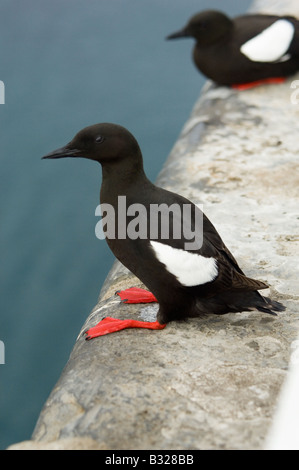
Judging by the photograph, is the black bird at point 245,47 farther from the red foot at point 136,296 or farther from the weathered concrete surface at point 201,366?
the red foot at point 136,296

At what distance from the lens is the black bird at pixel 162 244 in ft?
8.23

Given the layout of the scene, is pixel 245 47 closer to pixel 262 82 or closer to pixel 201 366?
pixel 262 82

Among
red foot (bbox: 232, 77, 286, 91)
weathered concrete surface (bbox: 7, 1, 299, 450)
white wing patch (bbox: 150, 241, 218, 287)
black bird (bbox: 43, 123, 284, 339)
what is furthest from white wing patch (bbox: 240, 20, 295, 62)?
white wing patch (bbox: 150, 241, 218, 287)

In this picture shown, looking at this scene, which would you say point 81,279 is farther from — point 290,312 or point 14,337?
point 290,312

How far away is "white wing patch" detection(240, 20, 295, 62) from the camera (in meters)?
5.37

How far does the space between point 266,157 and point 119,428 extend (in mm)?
2806

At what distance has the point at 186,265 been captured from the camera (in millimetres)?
2502

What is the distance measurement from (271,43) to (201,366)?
3.74 meters

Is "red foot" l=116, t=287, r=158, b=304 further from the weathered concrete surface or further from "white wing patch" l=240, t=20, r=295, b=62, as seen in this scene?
"white wing patch" l=240, t=20, r=295, b=62

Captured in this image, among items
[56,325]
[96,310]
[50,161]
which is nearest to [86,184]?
[50,161]

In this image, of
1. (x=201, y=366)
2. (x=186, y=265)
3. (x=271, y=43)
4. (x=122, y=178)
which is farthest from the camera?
(x=271, y=43)

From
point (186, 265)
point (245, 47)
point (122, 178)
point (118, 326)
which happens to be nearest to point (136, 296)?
point (118, 326)

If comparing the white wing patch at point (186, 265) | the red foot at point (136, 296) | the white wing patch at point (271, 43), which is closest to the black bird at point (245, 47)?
the white wing patch at point (271, 43)
